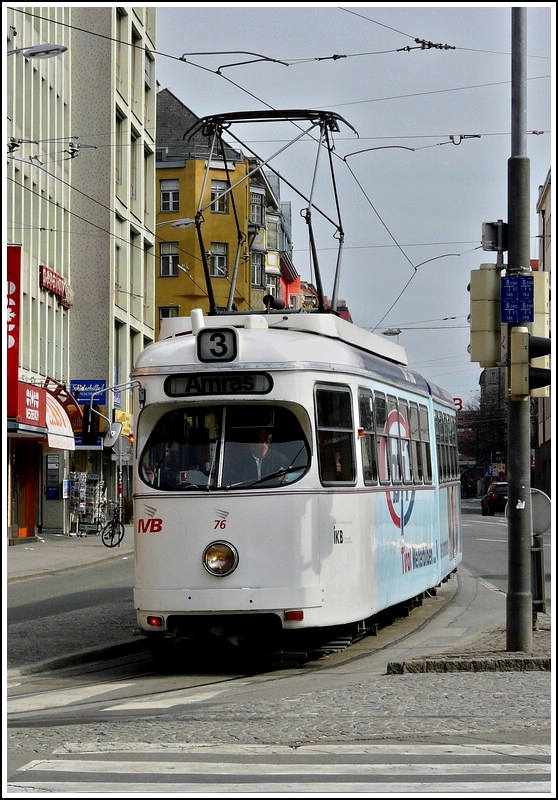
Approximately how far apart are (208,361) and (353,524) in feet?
6.81

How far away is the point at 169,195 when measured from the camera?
245 feet

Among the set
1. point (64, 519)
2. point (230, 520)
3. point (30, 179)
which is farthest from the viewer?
point (64, 519)

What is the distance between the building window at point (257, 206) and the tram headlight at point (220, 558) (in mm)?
66987

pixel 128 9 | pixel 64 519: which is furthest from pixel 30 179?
pixel 128 9

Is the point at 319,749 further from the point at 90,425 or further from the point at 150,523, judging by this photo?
the point at 90,425

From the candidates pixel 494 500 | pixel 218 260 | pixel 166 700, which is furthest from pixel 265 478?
pixel 218 260

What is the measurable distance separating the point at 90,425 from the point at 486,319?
3.88 meters

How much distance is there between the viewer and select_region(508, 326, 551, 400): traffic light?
12.5 m

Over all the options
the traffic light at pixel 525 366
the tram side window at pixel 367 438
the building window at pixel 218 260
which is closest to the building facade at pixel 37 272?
the building window at pixel 218 260

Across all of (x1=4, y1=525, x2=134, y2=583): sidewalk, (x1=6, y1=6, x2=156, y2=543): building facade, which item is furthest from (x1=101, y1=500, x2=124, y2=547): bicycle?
(x1=6, y1=6, x2=156, y2=543): building facade

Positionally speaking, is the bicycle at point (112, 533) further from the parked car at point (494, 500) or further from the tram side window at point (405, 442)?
the parked car at point (494, 500)

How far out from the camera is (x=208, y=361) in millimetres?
12648

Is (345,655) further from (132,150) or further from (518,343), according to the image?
(132,150)

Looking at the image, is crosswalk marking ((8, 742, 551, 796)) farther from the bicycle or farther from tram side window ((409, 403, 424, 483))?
the bicycle
